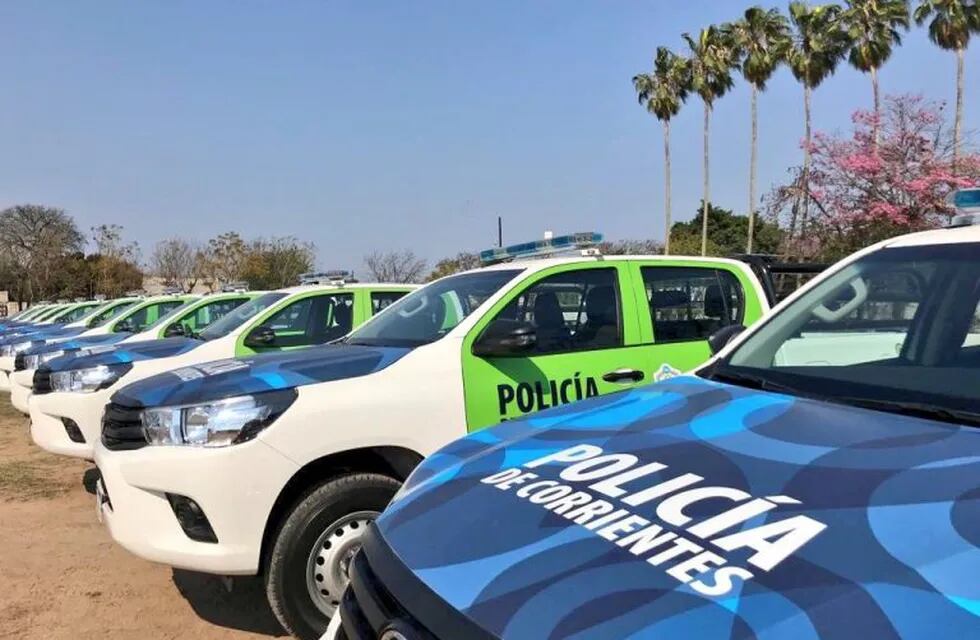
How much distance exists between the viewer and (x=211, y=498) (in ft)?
11.2

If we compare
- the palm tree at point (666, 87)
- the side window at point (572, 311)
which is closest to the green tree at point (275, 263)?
the palm tree at point (666, 87)

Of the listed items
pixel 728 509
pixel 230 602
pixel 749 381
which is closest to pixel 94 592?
pixel 230 602

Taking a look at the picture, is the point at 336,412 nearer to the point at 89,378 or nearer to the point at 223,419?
the point at 223,419

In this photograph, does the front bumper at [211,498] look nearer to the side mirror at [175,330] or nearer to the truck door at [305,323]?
the truck door at [305,323]

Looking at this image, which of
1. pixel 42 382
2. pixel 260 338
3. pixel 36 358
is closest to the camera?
pixel 260 338

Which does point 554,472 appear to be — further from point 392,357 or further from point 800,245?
point 800,245

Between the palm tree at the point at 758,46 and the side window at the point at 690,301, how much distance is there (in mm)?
27329

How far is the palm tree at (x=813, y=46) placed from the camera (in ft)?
97.1

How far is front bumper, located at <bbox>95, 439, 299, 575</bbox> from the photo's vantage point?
3.41 meters

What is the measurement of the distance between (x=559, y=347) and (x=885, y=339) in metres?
1.86

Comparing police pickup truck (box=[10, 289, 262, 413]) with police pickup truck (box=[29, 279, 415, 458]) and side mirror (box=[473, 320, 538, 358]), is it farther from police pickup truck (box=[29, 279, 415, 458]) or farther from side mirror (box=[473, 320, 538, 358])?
side mirror (box=[473, 320, 538, 358])

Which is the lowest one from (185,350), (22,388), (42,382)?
(22,388)

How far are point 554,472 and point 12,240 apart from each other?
62931 millimetres

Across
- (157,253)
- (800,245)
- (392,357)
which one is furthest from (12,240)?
(392,357)
